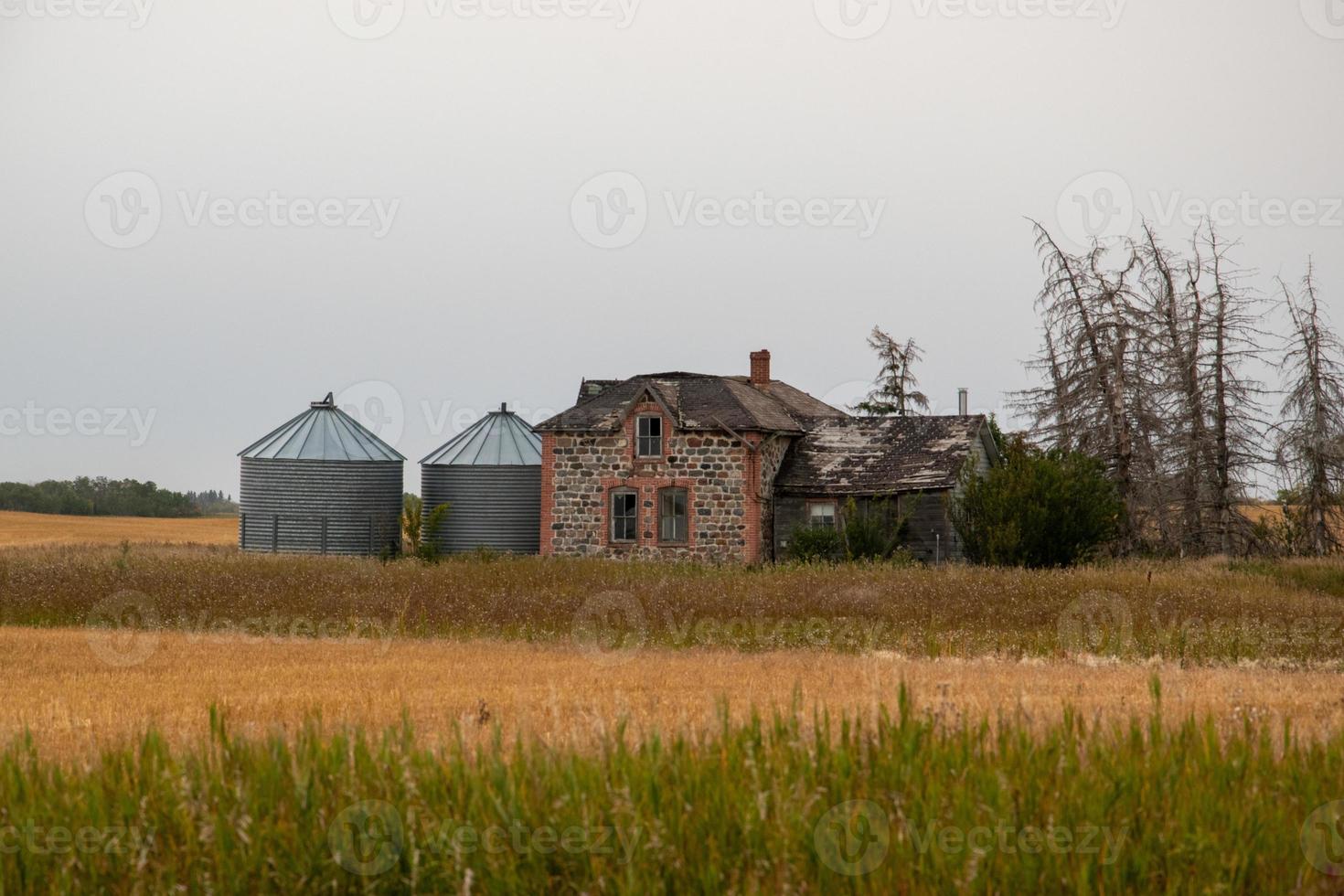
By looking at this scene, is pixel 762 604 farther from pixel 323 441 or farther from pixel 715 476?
pixel 323 441

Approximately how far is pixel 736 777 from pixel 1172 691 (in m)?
8.21

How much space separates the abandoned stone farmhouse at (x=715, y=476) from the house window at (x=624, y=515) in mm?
36

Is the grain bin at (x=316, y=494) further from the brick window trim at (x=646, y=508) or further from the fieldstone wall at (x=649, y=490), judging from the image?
the brick window trim at (x=646, y=508)

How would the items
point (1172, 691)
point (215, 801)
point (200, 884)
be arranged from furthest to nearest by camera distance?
point (1172, 691), point (215, 801), point (200, 884)

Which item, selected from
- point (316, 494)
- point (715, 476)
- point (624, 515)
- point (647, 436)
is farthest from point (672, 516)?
point (316, 494)

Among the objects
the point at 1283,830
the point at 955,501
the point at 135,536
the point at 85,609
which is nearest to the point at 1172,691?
the point at 1283,830

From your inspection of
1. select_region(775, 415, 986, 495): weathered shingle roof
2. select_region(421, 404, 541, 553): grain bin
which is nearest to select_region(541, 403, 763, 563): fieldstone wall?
select_region(775, 415, 986, 495): weathered shingle roof

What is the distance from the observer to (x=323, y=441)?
1644 inches

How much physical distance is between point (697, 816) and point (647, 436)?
31584 millimetres

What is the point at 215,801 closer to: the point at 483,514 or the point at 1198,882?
the point at 1198,882

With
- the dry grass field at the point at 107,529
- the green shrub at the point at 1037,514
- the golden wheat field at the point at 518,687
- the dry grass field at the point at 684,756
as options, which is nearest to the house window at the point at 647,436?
the green shrub at the point at 1037,514

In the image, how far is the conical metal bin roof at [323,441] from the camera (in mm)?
41469

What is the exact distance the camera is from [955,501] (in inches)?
1470

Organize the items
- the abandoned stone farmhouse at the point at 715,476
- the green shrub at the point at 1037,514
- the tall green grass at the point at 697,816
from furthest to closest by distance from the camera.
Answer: the abandoned stone farmhouse at the point at 715,476 < the green shrub at the point at 1037,514 < the tall green grass at the point at 697,816
